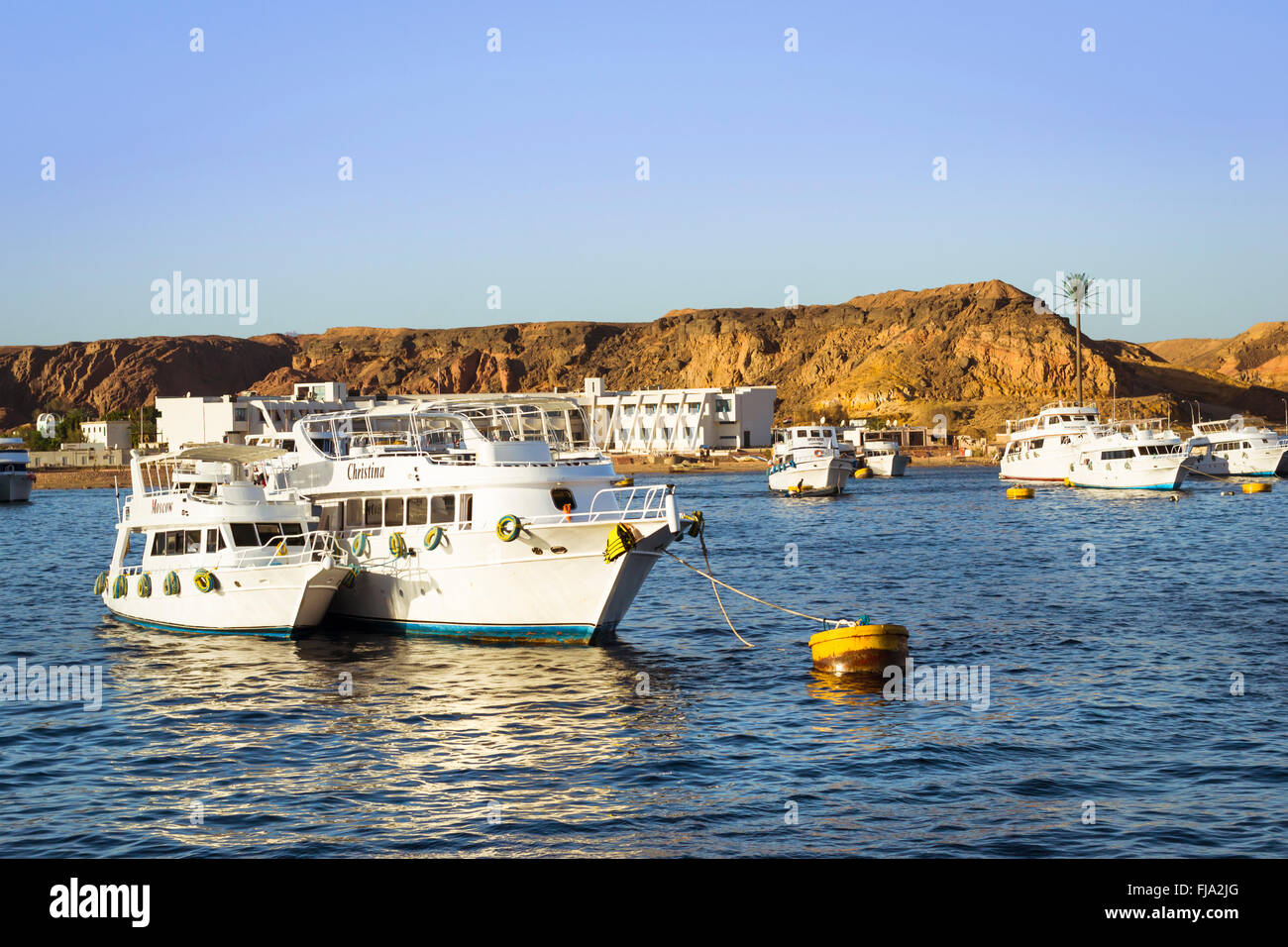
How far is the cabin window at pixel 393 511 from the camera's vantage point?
31.0 m

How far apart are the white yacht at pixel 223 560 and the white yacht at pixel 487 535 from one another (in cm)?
127

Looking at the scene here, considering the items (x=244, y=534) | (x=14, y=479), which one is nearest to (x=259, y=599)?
(x=244, y=534)

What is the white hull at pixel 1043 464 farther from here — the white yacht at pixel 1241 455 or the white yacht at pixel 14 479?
the white yacht at pixel 14 479

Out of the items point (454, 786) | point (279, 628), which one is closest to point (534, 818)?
point (454, 786)

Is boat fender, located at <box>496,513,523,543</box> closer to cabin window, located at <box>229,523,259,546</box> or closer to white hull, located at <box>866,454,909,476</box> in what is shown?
cabin window, located at <box>229,523,259,546</box>

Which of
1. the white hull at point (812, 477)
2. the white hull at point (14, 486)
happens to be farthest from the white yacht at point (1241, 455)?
the white hull at point (14, 486)

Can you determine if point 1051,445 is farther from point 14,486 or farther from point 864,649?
point 14,486

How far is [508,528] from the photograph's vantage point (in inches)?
1085

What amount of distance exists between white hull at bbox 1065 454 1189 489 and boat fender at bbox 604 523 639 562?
75.2m

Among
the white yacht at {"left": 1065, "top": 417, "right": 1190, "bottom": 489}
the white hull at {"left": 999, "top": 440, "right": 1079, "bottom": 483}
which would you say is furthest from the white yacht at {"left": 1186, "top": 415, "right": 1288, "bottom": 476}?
the white yacht at {"left": 1065, "top": 417, "right": 1190, "bottom": 489}

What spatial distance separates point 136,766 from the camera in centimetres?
1945

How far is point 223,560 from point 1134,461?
7941 centimetres

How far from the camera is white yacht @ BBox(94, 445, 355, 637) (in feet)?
98.1
